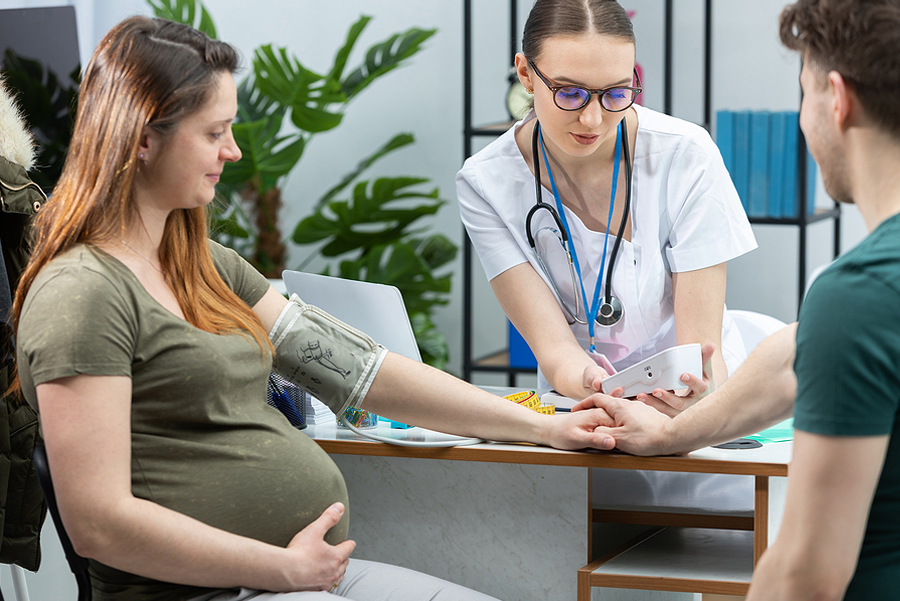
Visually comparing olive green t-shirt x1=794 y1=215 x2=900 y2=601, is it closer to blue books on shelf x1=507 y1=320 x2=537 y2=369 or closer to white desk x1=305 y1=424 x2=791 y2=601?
white desk x1=305 y1=424 x2=791 y2=601

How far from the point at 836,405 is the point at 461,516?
902mm

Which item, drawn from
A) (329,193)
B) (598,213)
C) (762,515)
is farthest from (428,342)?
(762,515)

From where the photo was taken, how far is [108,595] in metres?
1.24

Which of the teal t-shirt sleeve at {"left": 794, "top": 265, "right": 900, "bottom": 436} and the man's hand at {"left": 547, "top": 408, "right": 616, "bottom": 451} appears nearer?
the teal t-shirt sleeve at {"left": 794, "top": 265, "right": 900, "bottom": 436}

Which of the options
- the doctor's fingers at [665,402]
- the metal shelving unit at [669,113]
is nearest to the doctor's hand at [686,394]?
the doctor's fingers at [665,402]

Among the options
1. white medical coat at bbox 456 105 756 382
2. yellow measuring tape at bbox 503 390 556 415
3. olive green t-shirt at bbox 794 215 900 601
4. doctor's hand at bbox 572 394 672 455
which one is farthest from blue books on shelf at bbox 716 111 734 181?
olive green t-shirt at bbox 794 215 900 601

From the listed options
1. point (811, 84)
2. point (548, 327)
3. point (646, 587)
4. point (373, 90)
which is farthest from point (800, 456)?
point (373, 90)

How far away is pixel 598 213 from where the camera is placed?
1920mm

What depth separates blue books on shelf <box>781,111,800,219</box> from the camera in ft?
10.6

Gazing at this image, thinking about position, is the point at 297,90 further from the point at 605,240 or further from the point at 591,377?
the point at 591,377

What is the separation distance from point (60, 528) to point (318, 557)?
35cm

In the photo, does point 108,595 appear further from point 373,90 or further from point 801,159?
point 373,90

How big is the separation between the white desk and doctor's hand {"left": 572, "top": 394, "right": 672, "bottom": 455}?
0.02 meters

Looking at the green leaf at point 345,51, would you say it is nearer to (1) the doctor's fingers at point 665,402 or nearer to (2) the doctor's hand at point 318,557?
(1) the doctor's fingers at point 665,402
